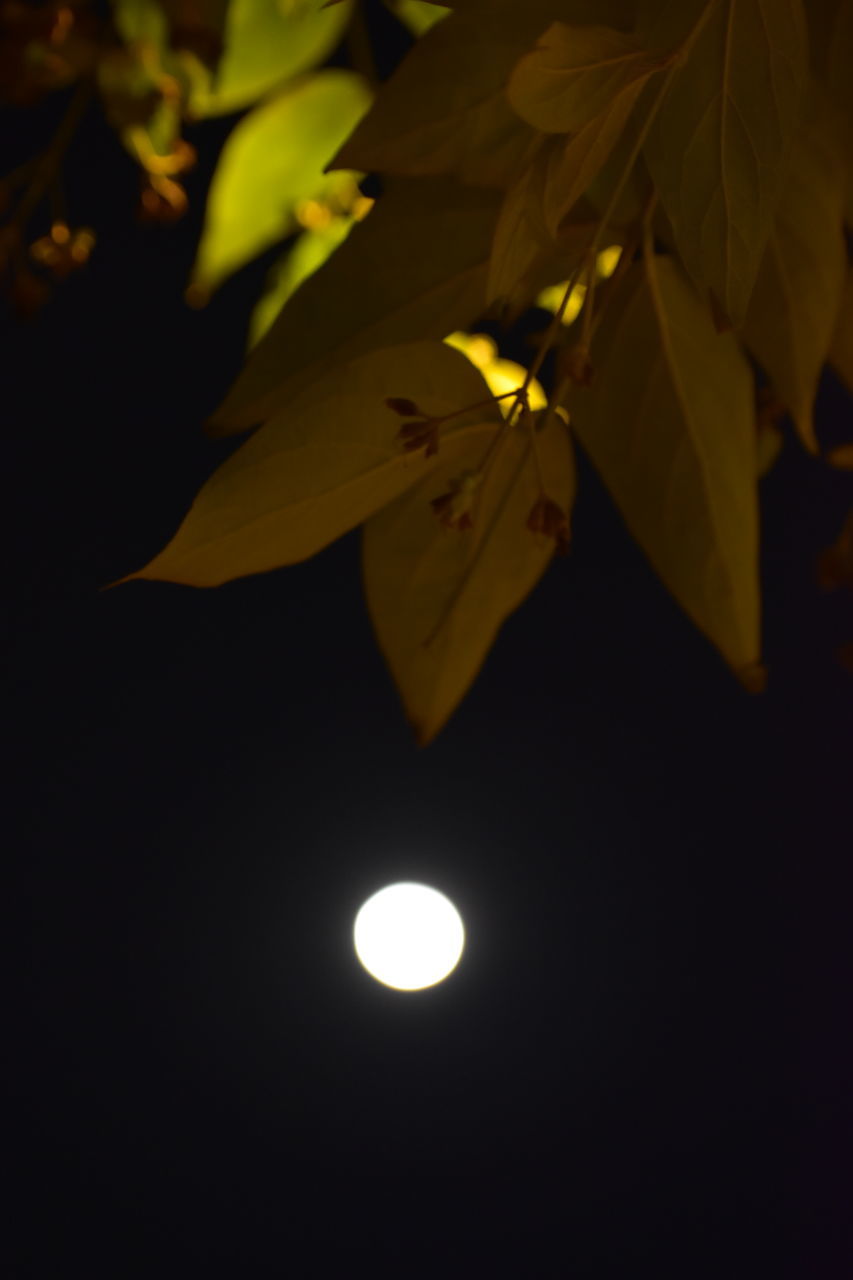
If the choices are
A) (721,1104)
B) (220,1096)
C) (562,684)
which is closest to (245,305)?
(562,684)

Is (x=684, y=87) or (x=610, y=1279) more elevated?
(x=684, y=87)

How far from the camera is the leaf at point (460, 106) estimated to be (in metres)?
0.14

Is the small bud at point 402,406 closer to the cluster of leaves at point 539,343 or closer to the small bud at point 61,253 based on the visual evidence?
the cluster of leaves at point 539,343

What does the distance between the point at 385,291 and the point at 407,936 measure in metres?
0.90

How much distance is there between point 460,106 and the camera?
14 centimetres

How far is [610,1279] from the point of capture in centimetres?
117

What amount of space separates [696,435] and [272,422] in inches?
A: 2.4

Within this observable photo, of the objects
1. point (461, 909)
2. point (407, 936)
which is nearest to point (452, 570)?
point (407, 936)

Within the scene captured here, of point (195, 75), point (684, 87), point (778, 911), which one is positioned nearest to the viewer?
point (684, 87)

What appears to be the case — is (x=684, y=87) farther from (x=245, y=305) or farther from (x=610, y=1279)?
(x=610, y=1279)

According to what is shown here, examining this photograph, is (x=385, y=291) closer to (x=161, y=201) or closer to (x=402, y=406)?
(x=402, y=406)

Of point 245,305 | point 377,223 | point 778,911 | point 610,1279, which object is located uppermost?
point 245,305

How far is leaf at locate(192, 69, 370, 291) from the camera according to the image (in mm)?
256

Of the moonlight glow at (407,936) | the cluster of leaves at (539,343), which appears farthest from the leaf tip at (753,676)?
the moonlight glow at (407,936)
